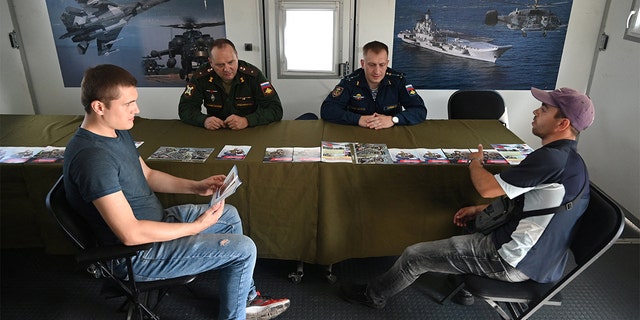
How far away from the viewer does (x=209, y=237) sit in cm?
176

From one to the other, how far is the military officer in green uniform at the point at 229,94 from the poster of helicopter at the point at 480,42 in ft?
5.39

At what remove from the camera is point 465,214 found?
6.83 ft

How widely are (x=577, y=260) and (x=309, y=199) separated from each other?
1.20 meters

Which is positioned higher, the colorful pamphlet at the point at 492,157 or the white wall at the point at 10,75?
the white wall at the point at 10,75

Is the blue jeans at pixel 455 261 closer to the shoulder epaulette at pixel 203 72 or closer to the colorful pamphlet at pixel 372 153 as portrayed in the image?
the colorful pamphlet at pixel 372 153

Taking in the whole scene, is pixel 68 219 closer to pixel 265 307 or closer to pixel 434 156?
pixel 265 307

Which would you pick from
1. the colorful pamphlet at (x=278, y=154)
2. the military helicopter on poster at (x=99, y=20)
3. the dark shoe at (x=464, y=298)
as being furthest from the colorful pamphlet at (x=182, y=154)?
the military helicopter on poster at (x=99, y=20)

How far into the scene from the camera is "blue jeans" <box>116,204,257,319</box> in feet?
5.46

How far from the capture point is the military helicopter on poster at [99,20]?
12.5 feet

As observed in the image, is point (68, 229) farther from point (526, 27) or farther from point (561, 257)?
point (526, 27)

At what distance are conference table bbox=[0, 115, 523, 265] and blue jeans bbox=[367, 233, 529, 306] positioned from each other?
0.94 feet

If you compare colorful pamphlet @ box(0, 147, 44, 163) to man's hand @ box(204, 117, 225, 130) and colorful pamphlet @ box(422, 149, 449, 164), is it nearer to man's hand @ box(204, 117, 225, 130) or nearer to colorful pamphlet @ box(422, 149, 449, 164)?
man's hand @ box(204, 117, 225, 130)

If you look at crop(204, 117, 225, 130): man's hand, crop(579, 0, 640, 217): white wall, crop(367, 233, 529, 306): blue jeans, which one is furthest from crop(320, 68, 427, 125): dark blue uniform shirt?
crop(579, 0, 640, 217): white wall

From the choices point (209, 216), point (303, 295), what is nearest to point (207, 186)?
point (209, 216)
